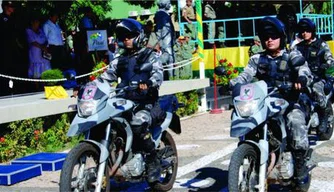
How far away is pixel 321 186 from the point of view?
6984 millimetres

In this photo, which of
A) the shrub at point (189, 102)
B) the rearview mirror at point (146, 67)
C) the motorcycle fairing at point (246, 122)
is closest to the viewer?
the motorcycle fairing at point (246, 122)

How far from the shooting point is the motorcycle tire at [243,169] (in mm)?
5438

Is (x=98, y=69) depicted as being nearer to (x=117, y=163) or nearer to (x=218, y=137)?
(x=218, y=137)

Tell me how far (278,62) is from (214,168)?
2.46 m

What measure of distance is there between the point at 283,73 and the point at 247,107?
816mm

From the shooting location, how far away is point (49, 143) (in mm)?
10336

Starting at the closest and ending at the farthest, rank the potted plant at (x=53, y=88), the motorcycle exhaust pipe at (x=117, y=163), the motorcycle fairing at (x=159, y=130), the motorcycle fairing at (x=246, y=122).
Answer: the motorcycle fairing at (x=246, y=122)
the motorcycle exhaust pipe at (x=117, y=163)
the motorcycle fairing at (x=159, y=130)
the potted plant at (x=53, y=88)

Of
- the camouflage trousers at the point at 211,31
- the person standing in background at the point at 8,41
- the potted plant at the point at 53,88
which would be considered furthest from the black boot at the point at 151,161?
the camouflage trousers at the point at 211,31

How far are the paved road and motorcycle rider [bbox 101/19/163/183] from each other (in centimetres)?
85

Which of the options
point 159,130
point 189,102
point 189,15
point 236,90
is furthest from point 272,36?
point 189,15

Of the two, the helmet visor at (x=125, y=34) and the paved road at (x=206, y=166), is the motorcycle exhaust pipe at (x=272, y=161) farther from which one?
the helmet visor at (x=125, y=34)

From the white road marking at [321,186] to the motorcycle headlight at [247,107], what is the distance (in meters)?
1.65

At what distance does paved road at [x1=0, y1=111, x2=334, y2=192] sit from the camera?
7344 millimetres

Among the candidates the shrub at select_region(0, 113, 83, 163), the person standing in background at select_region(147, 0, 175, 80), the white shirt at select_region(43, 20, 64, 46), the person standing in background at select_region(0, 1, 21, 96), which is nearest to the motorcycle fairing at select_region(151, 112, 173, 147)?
the shrub at select_region(0, 113, 83, 163)
